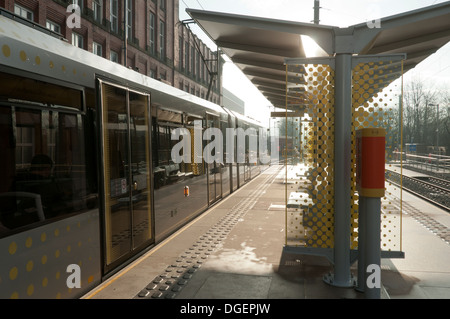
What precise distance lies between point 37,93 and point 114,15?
2152 centimetres

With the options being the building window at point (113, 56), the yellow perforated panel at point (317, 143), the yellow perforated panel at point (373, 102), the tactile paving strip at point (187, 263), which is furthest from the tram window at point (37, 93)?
the building window at point (113, 56)

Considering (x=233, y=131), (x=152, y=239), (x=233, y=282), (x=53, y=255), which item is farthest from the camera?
(x=233, y=131)

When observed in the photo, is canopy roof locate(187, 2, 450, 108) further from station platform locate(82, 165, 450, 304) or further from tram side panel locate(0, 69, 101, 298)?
tram side panel locate(0, 69, 101, 298)

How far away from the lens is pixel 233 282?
5.27 meters

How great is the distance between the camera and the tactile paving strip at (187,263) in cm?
500

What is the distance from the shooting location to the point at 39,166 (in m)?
3.72

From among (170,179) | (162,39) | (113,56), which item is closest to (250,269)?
(170,179)

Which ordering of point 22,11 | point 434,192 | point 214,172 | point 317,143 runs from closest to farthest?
point 317,143 → point 214,172 → point 22,11 → point 434,192

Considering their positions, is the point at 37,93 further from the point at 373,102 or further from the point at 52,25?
the point at 52,25

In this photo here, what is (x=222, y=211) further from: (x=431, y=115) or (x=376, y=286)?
(x=431, y=115)

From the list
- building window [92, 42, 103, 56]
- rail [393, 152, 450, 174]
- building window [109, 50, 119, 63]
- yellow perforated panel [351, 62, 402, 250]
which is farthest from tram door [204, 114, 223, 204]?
rail [393, 152, 450, 174]
